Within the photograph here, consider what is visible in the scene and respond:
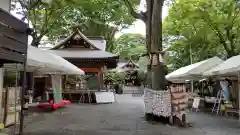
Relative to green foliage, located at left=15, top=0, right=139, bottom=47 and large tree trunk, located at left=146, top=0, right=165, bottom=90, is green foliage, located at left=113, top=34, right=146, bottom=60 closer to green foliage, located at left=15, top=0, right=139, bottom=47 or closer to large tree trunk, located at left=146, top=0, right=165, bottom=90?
green foliage, located at left=15, top=0, right=139, bottom=47

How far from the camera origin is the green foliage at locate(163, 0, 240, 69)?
16.6 meters

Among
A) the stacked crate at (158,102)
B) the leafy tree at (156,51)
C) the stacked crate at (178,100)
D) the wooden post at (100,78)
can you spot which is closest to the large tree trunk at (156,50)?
the leafy tree at (156,51)

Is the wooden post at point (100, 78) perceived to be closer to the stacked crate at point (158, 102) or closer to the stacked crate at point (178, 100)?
the stacked crate at point (158, 102)

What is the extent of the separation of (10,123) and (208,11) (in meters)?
13.2

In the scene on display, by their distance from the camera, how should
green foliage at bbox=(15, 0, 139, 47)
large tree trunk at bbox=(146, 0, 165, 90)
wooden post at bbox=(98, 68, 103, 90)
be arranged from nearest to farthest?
1. large tree trunk at bbox=(146, 0, 165, 90)
2. green foliage at bbox=(15, 0, 139, 47)
3. wooden post at bbox=(98, 68, 103, 90)

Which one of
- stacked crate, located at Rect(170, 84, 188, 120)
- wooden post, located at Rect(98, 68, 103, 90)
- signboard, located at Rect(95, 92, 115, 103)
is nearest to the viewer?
stacked crate, located at Rect(170, 84, 188, 120)

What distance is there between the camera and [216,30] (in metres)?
17.9

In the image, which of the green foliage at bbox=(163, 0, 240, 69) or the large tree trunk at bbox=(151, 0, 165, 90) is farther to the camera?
the green foliage at bbox=(163, 0, 240, 69)

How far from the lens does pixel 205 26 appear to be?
18.0m

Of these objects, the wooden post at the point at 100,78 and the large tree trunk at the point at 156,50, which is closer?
the large tree trunk at the point at 156,50

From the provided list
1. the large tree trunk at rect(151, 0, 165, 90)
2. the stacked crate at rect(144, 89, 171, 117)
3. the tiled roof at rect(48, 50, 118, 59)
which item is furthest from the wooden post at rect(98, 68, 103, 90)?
the large tree trunk at rect(151, 0, 165, 90)

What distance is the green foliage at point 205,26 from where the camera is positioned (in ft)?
54.5

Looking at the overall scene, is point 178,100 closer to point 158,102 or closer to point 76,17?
point 158,102

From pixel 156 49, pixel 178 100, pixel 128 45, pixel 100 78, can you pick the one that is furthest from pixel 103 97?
pixel 128 45
